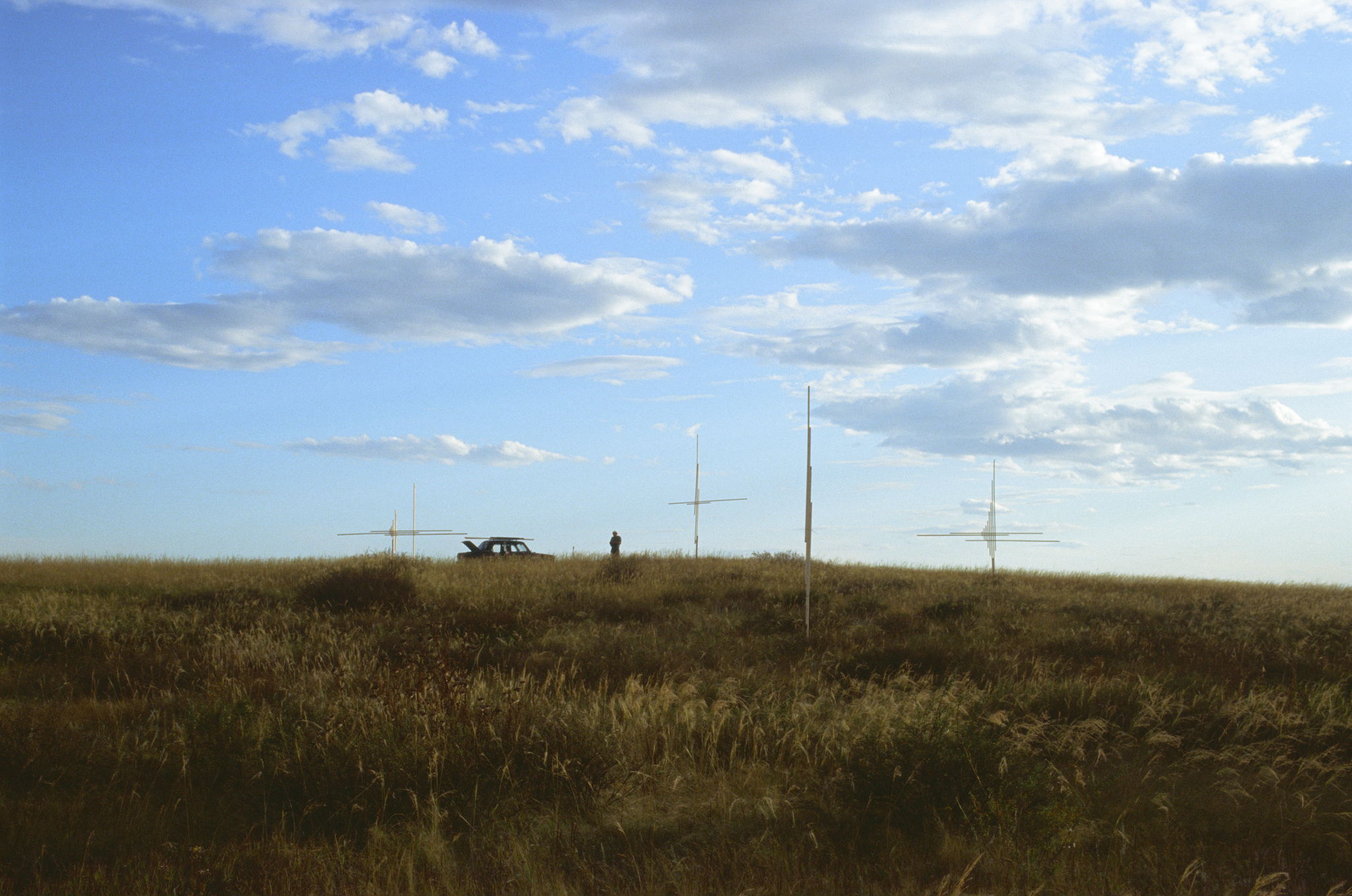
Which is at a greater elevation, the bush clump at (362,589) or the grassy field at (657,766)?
the bush clump at (362,589)

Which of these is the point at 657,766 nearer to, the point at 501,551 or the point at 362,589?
the point at 362,589

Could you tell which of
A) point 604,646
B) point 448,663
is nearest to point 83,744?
point 448,663

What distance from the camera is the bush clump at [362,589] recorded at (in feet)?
64.0

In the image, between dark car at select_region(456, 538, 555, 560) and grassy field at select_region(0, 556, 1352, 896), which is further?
dark car at select_region(456, 538, 555, 560)

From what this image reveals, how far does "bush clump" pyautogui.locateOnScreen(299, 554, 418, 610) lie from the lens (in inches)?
768

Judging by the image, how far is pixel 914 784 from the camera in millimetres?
6863

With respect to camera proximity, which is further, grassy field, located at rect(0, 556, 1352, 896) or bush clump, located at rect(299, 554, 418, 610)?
bush clump, located at rect(299, 554, 418, 610)

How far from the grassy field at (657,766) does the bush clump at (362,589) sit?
139 inches

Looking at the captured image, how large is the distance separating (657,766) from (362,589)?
46.5ft

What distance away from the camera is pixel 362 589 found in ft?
66.3

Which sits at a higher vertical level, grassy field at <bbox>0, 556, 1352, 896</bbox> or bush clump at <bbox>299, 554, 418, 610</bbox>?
bush clump at <bbox>299, 554, 418, 610</bbox>

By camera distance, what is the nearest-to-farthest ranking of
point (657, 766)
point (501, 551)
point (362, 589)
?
point (657, 766), point (362, 589), point (501, 551)

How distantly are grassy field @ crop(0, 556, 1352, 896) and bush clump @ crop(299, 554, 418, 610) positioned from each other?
11.6 feet

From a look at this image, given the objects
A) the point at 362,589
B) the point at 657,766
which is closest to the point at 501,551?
the point at 362,589
